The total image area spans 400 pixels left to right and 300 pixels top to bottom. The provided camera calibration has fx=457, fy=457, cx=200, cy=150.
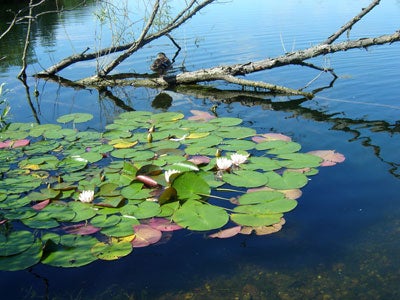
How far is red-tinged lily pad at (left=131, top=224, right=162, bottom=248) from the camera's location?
272 centimetres

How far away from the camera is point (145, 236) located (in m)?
2.78

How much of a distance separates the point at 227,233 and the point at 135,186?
2.92ft

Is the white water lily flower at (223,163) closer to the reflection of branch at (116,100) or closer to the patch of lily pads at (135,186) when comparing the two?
the patch of lily pads at (135,186)

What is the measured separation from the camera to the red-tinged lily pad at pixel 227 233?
9.11 feet

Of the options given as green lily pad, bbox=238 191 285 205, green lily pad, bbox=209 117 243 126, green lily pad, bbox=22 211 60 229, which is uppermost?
green lily pad, bbox=209 117 243 126

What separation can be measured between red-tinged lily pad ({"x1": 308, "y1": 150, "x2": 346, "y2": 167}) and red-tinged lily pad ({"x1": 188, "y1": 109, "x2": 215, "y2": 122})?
4.48 ft

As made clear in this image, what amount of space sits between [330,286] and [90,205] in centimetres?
166

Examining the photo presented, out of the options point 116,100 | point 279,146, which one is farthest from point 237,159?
point 116,100

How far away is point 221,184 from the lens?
3346mm

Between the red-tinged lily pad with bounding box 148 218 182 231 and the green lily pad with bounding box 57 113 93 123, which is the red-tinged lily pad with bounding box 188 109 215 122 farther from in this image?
the red-tinged lily pad with bounding box 148 218 182 231

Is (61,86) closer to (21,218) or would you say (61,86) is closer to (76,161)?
(76,161)

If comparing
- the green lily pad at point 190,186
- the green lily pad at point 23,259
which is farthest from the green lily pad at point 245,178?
the green lily pad at point 23,259

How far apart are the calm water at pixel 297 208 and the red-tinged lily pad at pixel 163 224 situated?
0.05 meters

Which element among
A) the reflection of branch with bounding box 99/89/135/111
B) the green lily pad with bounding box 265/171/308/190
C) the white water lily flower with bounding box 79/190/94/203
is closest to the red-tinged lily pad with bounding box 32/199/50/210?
the white water lily flower with bounding box 79/190/94/203
